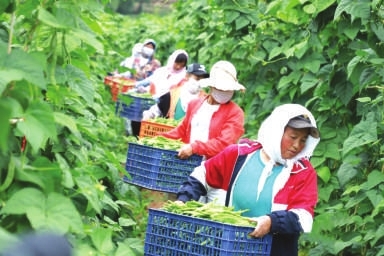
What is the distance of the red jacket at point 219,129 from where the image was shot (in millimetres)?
7320

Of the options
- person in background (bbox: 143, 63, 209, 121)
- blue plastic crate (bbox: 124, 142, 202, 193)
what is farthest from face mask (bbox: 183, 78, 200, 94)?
blue plastic crate (bbox: 124, 142, 202, 193)

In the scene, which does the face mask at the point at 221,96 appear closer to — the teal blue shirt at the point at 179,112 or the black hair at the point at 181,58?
the teal blue shirt at the point at 179,112

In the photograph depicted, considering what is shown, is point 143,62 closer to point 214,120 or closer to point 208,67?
point 208,67

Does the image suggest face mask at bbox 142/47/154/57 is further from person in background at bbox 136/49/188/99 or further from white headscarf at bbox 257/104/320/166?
white headscarf at bbox 257/104/320/166

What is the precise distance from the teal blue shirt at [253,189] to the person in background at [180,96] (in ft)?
15.8

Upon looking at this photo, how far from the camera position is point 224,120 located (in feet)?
25.1

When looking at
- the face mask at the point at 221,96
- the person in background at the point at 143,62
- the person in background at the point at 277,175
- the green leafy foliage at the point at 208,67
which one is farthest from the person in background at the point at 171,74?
the person in background at the point at 277,175

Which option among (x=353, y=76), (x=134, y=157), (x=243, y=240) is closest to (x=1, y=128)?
(x=243, y=240)

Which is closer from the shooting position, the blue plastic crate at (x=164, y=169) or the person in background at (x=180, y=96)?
the blue plastic crate at (x=164, y=169)

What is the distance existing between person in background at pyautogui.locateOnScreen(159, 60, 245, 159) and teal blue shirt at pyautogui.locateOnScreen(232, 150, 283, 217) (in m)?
2.19

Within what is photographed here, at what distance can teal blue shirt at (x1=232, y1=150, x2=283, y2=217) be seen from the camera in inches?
197

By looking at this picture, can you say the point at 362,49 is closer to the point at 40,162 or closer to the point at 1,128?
the point at 40,162

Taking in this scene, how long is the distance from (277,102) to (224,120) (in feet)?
5.43

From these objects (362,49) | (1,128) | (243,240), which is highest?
(362,49)
